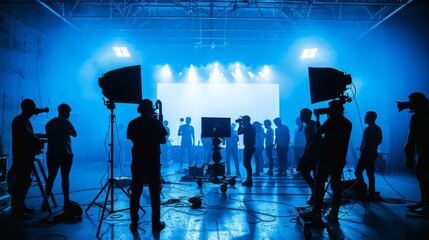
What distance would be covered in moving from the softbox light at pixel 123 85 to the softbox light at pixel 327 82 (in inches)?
96.0

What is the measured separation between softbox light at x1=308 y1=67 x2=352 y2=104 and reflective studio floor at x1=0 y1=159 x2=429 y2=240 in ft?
5.94

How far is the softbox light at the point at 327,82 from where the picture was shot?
3594 mm

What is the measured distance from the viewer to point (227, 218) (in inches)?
153

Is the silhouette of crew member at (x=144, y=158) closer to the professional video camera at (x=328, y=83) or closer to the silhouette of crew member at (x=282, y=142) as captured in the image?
the professional video camera at (x=328, y=83)

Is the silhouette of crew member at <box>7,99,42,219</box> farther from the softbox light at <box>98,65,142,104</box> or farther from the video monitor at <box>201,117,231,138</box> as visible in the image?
the video monitor at <box>201,117,231,138</box>

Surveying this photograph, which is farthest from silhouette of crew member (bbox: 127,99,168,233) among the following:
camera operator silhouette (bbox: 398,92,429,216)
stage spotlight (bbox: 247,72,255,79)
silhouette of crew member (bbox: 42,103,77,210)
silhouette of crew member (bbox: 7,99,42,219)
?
stage spotlight (bbox: 247,72,255,79)

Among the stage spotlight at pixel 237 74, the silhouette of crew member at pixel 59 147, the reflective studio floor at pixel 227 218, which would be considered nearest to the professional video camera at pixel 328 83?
the reflective studio floor at pixel 227 218

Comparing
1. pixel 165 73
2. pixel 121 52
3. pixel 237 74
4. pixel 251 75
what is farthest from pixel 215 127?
pixel 121 52

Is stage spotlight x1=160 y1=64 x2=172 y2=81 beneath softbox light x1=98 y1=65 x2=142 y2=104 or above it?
above

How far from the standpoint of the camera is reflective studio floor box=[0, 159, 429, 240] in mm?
3250

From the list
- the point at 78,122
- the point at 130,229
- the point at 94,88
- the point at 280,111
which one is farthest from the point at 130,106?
the point at 130,229

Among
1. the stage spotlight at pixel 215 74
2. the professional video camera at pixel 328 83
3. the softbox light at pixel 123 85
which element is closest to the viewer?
the professional video camera at pixel 328 83

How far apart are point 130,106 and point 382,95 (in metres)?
11.2

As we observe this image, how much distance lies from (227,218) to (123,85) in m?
2.48
